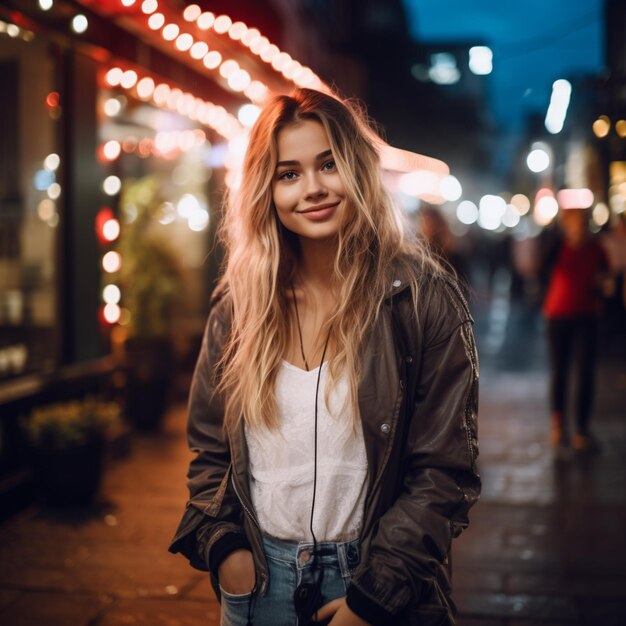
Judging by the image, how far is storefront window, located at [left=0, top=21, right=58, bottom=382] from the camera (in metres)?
6.73

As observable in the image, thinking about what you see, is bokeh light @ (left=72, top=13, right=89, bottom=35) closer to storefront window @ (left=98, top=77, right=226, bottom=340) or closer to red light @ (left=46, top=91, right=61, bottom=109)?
red light @ (left=46, top=91, right=61, bottom=109)

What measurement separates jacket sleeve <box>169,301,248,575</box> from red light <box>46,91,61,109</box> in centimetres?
518

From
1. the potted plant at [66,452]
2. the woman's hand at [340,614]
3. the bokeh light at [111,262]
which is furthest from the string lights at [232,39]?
the woman's hand at [340,614]

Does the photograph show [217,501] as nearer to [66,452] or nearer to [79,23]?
[66,452]

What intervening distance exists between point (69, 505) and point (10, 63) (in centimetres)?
332

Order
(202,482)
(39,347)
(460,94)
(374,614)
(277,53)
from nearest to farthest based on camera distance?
(374,614), (202,482), (39,347), (277,53), (460,94)

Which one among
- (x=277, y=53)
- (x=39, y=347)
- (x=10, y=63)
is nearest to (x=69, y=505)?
(x=39, y=347)

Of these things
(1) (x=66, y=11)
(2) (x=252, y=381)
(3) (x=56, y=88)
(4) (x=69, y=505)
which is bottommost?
(4) (x=69, y=505)

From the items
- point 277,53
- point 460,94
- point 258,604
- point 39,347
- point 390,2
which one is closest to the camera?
point 258,604

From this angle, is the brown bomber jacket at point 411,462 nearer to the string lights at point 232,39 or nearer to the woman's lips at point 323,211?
the woman's lips at point 323,211

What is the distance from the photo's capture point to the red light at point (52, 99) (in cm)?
720

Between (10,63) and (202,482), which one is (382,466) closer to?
(202,482)

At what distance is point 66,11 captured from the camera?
666 centimetres

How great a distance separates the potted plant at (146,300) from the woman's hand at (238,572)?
6555 mm
